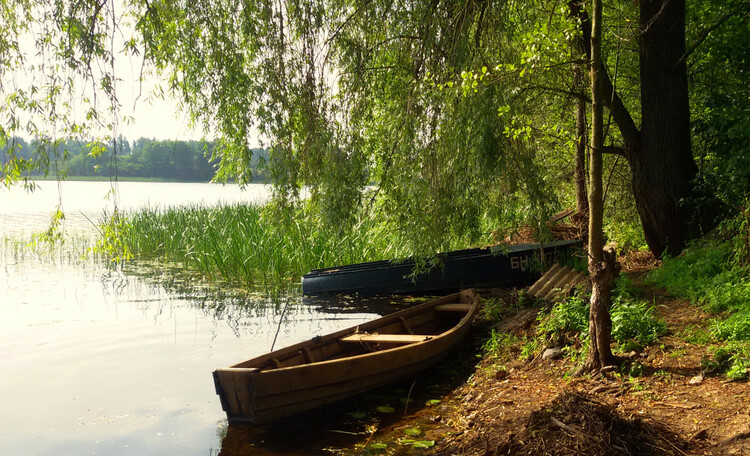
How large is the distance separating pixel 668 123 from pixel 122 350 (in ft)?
24.4

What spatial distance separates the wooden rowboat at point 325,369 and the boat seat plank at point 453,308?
0.80 feet

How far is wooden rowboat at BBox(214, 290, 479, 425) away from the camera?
4.81 m

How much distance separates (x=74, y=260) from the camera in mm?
14008

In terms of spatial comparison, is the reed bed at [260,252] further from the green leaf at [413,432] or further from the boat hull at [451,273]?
the green leaf at [413,432]

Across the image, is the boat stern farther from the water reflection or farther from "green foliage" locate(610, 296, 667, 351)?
"green foliage" locate(610, 296, 667, 351)

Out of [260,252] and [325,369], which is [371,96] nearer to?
[325,369]

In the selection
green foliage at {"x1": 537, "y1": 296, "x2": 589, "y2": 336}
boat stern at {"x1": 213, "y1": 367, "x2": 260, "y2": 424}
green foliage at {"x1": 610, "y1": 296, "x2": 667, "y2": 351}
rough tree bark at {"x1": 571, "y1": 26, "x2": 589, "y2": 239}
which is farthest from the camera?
rough tree bark at {"x1": 571, "y1": 26, "x2": 589, "y2": 239}

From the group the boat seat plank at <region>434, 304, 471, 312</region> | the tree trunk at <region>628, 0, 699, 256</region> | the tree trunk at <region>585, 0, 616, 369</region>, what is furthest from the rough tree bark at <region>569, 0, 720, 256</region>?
the tree trunk at <region>585, 0, 616, 369</region>

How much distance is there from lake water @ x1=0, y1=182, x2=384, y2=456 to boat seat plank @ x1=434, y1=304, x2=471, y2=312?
1.69 metres

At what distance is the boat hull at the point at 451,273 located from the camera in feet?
32.6

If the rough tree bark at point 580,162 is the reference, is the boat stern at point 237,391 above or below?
below

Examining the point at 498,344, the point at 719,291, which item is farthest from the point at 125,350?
the point at 719,291

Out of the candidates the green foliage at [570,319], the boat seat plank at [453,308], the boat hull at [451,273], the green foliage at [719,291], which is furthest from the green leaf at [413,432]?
the boat hull at [451,273]

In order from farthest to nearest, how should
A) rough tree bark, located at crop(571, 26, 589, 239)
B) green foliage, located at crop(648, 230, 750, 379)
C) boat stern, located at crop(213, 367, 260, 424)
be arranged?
rough tree bark, located at crop(571, 26, 589, 239) < boat stern, located at crop(213, 367, 260, 424) < green foliage, located at crop(648, 230, 750, 379)
